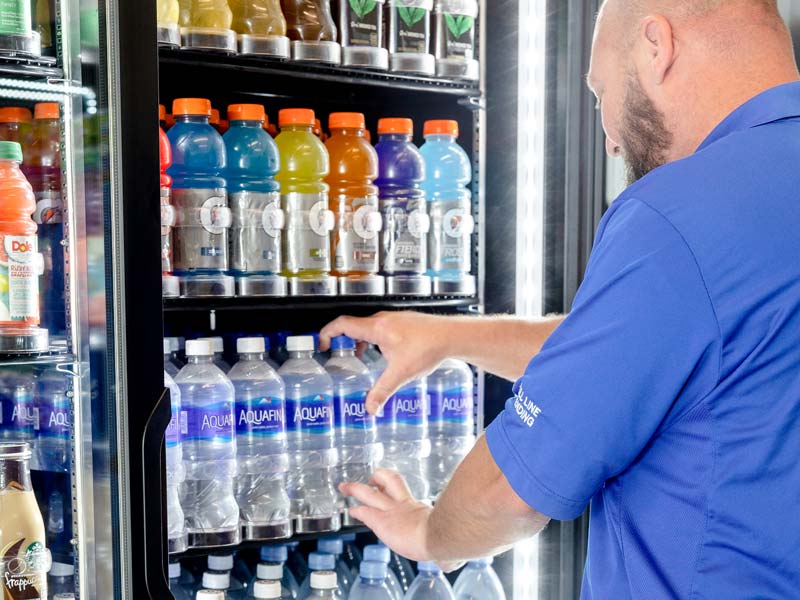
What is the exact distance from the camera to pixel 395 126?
2396mm

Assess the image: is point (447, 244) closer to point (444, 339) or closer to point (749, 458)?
point (444, 339)

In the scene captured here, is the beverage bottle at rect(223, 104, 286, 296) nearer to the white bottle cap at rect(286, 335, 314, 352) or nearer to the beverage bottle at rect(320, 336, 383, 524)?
the white bottle cap at rect(286, 335, 314, 352)

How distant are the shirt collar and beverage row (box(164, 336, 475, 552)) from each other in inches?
48.8

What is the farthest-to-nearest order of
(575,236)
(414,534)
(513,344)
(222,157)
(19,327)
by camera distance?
(575,236), (222,157), (513,344), (19,327), (414,534)

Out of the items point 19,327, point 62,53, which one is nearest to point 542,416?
point 19,327

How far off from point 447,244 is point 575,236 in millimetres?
325

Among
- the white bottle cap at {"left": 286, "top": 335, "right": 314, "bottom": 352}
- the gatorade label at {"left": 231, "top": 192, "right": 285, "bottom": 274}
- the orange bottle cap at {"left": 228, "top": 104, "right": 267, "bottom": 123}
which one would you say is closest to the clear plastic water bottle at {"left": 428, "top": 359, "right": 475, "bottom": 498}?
the white bottle cap at {"left": 286, "top": 335, "right": 314, "bottom": 352}

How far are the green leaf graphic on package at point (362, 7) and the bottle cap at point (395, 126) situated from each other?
28cm

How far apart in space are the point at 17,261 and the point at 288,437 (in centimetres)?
77

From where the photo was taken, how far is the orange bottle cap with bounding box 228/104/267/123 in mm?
2176

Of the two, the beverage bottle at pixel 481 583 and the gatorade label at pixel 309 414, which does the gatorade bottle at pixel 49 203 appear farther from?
the beverage bottle at pixel 481 583

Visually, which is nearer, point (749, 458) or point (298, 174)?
point (749, 458)

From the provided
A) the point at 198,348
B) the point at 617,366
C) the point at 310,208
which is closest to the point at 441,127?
the point at 310,208

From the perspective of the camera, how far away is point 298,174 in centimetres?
229
